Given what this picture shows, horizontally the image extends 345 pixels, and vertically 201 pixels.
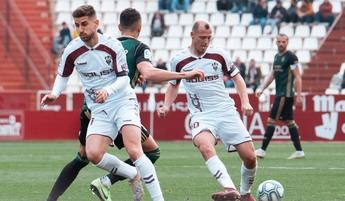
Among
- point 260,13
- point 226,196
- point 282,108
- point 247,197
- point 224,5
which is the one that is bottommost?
point 282,108

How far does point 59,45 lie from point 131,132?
80.0ft

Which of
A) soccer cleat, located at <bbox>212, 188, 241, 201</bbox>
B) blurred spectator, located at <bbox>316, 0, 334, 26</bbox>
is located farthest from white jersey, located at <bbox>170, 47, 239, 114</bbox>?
blurred spectator, located at <bbox>316, 0, 334, 26</bbox>

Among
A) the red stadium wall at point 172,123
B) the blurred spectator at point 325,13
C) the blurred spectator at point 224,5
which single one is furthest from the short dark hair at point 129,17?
the blurred spectator at point 224,5

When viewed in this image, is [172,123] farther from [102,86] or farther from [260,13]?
[102,86]

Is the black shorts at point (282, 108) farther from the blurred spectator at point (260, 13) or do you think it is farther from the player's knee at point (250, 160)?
the blurred spectator at point (260, 13)

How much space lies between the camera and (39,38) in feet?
123

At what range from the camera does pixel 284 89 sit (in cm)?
2178

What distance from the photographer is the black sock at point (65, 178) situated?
495 inches

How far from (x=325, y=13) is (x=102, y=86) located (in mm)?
25557

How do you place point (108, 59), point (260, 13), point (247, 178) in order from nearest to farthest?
point (108, 59)
point (247, 178)
point (260, 13)

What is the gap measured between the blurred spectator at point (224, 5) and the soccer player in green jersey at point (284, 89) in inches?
617

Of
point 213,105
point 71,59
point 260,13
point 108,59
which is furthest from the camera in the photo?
point 260,13

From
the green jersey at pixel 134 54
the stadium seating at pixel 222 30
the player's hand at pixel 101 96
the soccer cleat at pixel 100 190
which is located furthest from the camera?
the stadium seating at pixel 222 30

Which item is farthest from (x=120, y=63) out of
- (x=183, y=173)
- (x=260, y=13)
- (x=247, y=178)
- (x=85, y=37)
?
(x=260, y=13)
